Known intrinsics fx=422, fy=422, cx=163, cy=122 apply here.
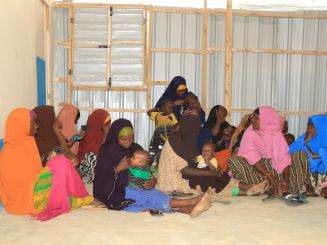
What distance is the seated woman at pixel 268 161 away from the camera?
16.0ft

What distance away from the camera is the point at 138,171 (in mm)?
4219

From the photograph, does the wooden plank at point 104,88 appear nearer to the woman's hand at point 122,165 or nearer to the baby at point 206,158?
the baby at point 206,158

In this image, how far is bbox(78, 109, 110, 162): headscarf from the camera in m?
5.68

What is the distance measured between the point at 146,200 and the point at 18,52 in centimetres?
273

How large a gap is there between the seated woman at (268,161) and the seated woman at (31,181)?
6.44 feet

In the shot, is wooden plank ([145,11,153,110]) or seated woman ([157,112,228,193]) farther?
wooden plank ([145,11,153,110])

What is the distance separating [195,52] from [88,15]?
2033 mm

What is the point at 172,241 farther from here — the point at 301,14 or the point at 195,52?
the point at 301,14

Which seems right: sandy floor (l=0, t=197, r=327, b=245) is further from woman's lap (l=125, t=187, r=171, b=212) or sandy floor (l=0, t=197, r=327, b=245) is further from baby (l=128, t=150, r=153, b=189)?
baby (l=128, t=150, r=153, b=189)

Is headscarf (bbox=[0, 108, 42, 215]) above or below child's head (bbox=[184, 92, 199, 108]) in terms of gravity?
below

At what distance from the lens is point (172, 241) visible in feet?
10.3

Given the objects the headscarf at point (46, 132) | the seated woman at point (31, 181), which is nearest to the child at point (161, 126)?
the headscarf at point (46, 132)

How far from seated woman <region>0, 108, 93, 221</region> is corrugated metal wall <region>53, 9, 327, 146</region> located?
12.1 feet

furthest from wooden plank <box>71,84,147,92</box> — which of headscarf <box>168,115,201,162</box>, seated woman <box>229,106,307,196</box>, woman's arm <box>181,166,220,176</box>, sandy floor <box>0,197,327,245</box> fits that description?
sandy floor <box>0,197,327,245</box>
